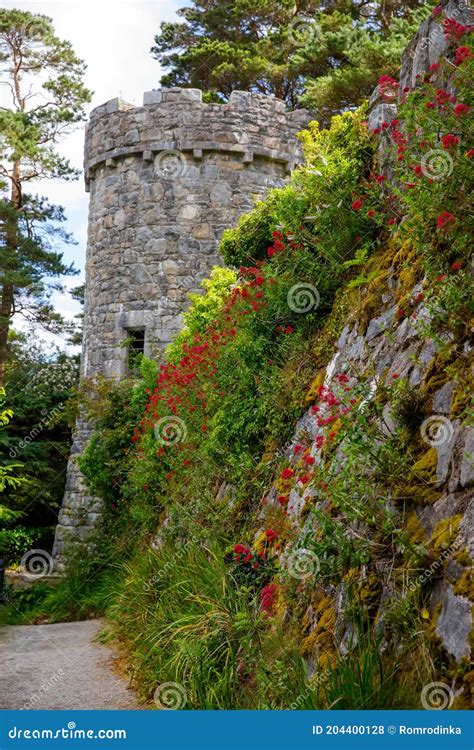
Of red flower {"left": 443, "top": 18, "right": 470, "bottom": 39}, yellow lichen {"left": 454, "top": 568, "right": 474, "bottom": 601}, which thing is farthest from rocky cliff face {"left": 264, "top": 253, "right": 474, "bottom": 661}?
red flower {"left": 443, "top": 18, "right": 470, "bottom": 39}

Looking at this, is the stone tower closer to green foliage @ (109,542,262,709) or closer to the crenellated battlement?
the crenellated battlement

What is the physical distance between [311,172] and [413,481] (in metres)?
3.34

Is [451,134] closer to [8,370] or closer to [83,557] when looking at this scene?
[83,557]

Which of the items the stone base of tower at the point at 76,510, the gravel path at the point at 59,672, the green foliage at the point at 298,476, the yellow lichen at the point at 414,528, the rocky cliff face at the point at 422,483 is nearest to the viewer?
the rocky cliff face at the point at 422,483

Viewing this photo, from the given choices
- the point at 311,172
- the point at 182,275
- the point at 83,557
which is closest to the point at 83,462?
the point at 83,557

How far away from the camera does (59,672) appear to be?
5.80m

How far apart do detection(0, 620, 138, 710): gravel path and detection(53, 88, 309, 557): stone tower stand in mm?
3974

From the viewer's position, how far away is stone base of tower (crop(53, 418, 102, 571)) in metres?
11.5

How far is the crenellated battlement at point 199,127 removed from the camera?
1164 centimetres

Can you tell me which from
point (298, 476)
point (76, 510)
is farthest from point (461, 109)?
Result: point (76, 510)

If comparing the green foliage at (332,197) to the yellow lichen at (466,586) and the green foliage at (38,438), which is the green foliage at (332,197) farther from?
the green foliage at (38,438)

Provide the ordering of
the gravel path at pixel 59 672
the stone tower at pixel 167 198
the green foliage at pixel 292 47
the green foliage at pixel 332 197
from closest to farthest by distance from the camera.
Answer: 1. the gravel path at pixel 59 672
2. the green foliage at pixel 332 197
3. the stone tower at pixel 167 198
4. the green foliage at pixel 292 47

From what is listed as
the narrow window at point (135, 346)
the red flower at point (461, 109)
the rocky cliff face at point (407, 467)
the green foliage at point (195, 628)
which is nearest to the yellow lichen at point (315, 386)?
the rocky cliff face at point (407, 467)

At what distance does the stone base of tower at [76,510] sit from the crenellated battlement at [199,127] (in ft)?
16.1
